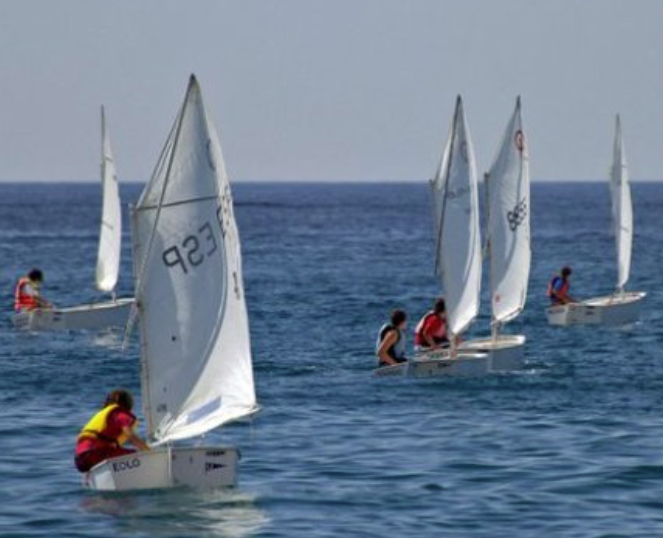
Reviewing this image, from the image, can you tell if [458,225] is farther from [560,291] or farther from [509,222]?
[560,291]

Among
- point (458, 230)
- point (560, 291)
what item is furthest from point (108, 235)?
point (458, 230)

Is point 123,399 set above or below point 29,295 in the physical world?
below

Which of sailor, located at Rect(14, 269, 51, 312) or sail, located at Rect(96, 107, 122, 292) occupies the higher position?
sail, located at Rect(96, 107, 122, 292)

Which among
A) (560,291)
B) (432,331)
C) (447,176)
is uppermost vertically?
(447,176)

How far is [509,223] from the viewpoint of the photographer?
4703 centimetres

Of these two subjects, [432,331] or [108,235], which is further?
[108,235]

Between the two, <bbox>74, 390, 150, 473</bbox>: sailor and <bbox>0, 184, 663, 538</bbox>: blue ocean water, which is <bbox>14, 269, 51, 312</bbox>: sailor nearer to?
<bbox>0, 184, 663, 538</bbox>: blue ocean water

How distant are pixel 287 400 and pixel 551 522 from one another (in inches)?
486

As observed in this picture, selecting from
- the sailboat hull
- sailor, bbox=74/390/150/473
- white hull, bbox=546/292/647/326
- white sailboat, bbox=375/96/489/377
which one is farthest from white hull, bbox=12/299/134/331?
sailor, bbox=74/390/150/473

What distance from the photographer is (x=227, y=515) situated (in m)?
27.0

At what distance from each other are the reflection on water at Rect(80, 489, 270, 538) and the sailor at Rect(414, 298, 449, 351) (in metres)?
15.8

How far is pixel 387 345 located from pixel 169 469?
1439 cm

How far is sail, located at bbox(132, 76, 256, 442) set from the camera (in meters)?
26.8

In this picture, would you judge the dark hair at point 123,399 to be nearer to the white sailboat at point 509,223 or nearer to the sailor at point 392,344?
the sailor at point 392,344
